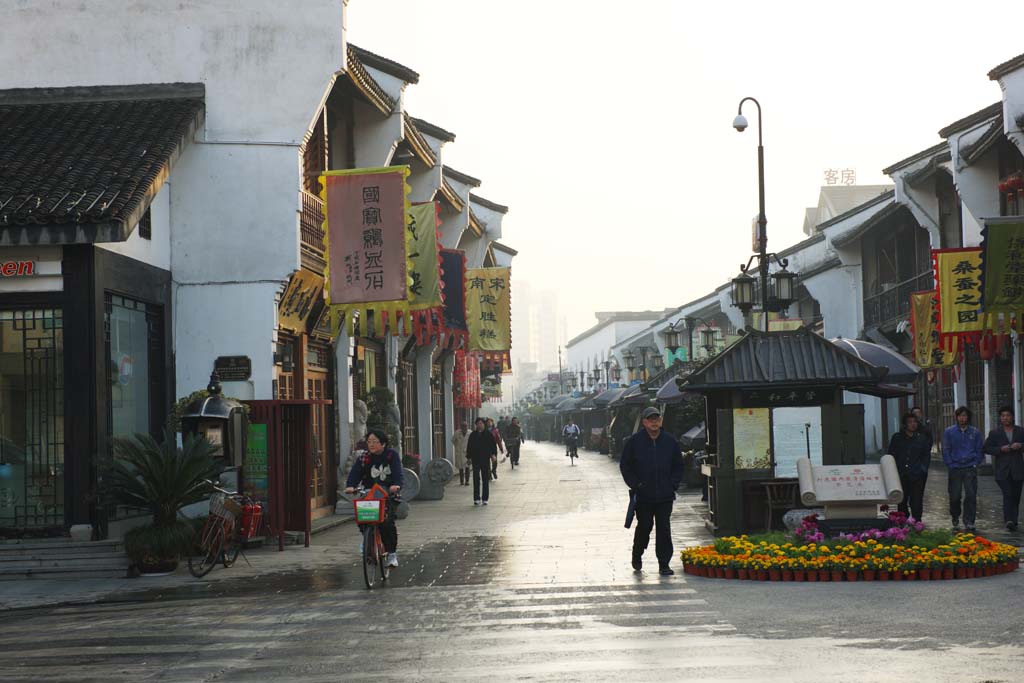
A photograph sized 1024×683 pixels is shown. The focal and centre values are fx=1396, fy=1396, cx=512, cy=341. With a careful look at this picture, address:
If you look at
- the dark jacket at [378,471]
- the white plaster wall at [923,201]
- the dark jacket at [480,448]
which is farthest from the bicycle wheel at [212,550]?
the white plaster wall at [923,201]

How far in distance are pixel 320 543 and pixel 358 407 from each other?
6810 mm

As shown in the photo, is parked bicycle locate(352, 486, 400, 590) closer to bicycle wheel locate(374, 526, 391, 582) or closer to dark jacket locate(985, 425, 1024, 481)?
bicycle wheel locate(374, 526, 391, 582)

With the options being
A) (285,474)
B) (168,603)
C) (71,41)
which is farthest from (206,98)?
(168,603)

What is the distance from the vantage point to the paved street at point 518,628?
8.84 meters

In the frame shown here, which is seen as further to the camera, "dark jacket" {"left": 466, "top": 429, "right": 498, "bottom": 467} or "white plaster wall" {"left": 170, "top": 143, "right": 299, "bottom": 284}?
"dark jacket" {"left": 466, "top": 429, "right": 498, "bottom": 467}

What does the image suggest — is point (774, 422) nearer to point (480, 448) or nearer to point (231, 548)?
point (231, 548)

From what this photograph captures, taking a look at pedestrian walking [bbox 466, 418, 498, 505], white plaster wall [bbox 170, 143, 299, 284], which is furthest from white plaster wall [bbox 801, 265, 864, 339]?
white plaster wall [bbox 170, 143, 299, 284]

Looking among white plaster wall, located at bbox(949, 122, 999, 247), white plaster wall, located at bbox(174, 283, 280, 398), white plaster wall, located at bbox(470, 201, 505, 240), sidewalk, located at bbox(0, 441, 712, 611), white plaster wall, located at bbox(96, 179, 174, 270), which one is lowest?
sidewalk, located at bbox(0, 441, 712, 611)

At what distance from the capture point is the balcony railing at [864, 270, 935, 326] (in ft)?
125

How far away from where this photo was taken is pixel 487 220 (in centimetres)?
4531

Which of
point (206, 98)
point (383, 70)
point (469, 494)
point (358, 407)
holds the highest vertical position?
point (383, 70)

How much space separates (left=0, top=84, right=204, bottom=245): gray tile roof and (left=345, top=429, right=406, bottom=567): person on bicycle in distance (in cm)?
411

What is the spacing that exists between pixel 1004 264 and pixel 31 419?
1651cm

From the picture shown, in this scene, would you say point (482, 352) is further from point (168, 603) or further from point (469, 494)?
point (168, 603)
